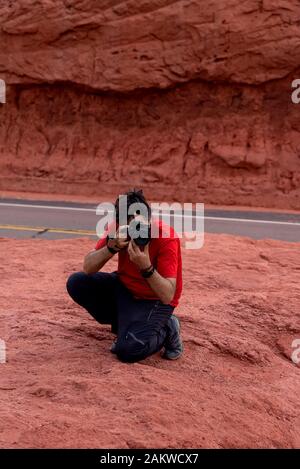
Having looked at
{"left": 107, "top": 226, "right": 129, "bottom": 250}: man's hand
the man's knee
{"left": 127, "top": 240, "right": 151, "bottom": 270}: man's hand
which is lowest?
the man's knee

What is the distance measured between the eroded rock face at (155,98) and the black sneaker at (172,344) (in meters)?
9.87

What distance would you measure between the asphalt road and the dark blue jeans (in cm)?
499

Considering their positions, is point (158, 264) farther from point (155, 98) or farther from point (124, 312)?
point (155, 98)

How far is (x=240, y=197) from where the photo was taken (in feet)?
45.1

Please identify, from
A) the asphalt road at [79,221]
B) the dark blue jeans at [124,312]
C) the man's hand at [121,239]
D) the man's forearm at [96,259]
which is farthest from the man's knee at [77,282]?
the asphalt road at [79,221]

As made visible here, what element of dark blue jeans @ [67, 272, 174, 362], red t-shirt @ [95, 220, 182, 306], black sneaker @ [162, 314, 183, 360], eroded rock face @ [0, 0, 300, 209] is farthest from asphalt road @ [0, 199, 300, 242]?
black sneaker @ [162, 314, 183, 360]

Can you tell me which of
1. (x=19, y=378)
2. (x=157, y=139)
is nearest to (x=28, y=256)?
(x=19, y=378)

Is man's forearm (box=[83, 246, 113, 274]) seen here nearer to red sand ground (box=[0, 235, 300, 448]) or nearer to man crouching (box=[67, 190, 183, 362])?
man crouching (box=[67, 190, 183, 362])

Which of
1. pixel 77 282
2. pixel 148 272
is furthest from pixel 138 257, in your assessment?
pixel 77 282

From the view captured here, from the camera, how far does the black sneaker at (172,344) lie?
4102 millimetres

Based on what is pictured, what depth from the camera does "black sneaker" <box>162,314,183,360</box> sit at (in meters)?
4.10

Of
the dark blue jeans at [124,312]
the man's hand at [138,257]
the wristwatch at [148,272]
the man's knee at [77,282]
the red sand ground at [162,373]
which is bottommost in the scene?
the red sand ground at [162,373]

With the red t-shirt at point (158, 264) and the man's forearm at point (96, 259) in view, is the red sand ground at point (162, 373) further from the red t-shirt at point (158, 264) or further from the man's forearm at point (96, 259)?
the man's forearm at point (96, 259)

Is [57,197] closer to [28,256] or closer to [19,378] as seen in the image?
[28,256]
